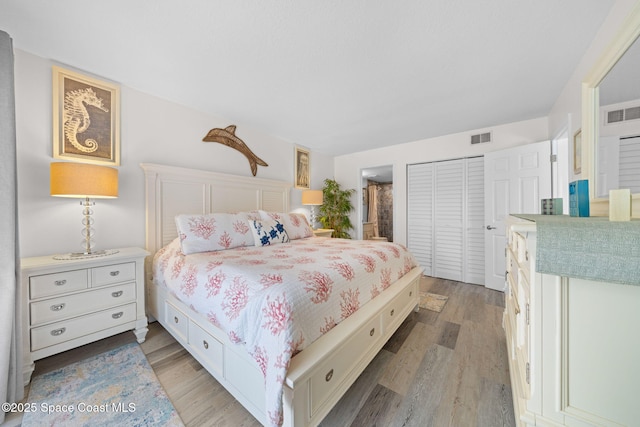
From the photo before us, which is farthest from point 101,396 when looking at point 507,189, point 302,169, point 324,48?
point 507,189

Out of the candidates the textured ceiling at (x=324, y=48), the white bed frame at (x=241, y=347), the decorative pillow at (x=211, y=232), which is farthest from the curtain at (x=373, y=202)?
the decorative pillow at (x=211, y=232)

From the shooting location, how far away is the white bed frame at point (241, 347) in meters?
1.12

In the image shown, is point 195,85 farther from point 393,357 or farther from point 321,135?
point 393,357

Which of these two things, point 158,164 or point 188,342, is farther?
point 158,164

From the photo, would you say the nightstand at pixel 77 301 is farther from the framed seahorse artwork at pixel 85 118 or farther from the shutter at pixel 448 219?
the shutter at pixel 448 219

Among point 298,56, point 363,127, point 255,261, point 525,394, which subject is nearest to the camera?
point 525,394

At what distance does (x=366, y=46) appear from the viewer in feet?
5.68

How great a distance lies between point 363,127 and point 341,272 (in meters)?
2.57

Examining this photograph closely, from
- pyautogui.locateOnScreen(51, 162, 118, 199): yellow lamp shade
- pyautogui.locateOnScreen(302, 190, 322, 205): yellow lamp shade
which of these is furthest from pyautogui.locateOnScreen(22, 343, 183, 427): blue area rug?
pyautogui.locateOnScreen(302, 190, 322, 205): yellow lamp shade

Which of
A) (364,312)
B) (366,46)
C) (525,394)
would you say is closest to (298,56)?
(366,46)

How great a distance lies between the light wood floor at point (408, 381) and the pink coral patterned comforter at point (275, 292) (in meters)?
0.48

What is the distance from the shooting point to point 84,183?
174 centimetres

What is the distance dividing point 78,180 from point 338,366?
7.34 ft

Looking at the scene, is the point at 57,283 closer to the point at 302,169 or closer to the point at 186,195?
the point at 186,195
